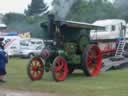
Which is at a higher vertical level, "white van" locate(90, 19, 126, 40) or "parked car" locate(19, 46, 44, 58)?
"white van" locate(90, 19, 126, 40)

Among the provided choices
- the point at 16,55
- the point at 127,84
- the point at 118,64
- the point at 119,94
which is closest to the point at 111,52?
the point at 118,64

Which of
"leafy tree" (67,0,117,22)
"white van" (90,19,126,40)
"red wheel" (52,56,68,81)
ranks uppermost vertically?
"leafy tree" (67,0,117,22)

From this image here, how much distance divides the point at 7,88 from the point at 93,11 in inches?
1599

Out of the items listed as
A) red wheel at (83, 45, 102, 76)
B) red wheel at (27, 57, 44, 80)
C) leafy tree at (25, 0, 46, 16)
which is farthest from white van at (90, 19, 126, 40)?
leafy tree at (25, 0, 46, 16)

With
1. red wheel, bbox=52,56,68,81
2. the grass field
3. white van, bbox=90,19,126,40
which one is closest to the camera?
the grass field

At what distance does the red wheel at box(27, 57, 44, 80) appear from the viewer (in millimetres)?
16297

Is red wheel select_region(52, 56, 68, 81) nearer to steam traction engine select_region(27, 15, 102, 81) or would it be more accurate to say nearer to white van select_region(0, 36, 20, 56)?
steam traction engine select_region(27, 15, 102, 81)

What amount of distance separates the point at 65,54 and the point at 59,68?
95 centimetres

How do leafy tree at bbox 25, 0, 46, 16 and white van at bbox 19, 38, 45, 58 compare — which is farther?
leafy tree at bbox 25, 0, 46, 16

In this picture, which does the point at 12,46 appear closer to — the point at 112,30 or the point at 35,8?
the point at 112,30

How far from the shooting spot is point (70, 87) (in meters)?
14.2

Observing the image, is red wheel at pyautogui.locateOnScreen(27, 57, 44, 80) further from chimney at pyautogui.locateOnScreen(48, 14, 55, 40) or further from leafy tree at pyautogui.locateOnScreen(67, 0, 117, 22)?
leafy tree at pyautogui.locateOnScreen(67, 0, 117, 22)

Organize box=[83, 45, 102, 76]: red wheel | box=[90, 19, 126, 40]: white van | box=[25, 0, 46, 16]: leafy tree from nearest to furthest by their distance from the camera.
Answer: box=[83, 45, 102, 76]: red wheel → box=[90, 19, 126, 40]: white van → box=[25, 0, 46, 16]: leafy tree

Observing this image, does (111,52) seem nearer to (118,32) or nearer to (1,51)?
(118,32)
